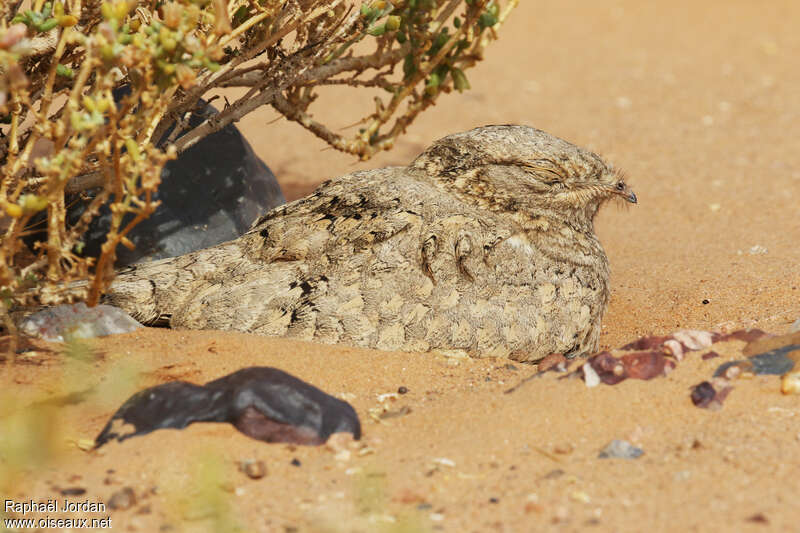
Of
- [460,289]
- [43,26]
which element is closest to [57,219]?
[43,26]

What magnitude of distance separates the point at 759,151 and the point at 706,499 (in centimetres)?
694

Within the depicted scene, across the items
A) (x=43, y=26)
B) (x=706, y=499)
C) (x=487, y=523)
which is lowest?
(x=487, y=523)

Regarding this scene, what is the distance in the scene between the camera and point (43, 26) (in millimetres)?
3230

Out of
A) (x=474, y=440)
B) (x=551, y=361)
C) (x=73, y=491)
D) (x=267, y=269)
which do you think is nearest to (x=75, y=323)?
(x=267, y=269)

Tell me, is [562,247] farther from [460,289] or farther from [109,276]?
[109,276]

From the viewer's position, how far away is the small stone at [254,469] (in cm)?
281

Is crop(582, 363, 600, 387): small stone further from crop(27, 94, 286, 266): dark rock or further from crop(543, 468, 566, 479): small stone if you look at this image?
crop(27, 94, 286, 266): dark rock

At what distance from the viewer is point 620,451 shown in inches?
112

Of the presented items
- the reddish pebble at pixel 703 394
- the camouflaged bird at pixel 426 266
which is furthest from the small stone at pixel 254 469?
the reddish pebble at pixel 703 394

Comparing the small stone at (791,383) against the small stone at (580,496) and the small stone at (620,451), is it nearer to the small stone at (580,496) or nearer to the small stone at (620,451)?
the small stone at (620,451)

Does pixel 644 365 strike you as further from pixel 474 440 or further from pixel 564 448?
pixel 474 440

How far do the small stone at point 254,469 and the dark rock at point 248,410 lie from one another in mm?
167

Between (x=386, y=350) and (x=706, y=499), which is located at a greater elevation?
(x=706, y=499)

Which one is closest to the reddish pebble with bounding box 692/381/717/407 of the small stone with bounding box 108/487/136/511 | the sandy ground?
the sandy ground
